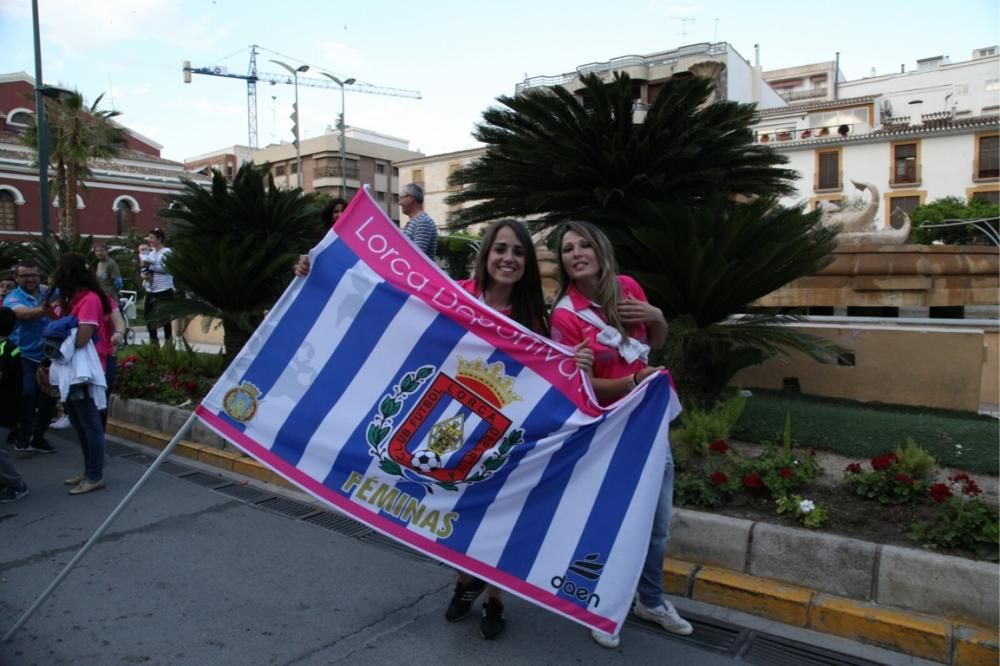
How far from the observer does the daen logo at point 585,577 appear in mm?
3105

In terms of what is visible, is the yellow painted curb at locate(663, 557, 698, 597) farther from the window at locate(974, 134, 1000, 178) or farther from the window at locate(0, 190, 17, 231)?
the window at locate(974, 134, 1000, 178)

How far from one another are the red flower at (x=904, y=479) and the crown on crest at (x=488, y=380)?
7.56ft

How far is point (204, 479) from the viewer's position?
20.9 ft

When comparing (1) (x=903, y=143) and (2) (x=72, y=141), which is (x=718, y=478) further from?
(1) (x=903, y=143)

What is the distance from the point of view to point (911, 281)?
31.7 ft

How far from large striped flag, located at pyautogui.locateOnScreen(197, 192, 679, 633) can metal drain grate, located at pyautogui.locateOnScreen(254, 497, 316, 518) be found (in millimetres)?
2149

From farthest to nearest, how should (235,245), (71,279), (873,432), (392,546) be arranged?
(235,245)
(71,279)
(873,432)
(392,546)

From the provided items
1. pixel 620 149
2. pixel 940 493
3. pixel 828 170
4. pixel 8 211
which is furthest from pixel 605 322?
pixel 828 170

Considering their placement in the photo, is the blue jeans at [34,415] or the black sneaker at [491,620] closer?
the black sneaker at [491,620]

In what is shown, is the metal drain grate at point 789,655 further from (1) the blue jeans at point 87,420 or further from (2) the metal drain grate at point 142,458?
(2) the metal drain grate at point 142,458

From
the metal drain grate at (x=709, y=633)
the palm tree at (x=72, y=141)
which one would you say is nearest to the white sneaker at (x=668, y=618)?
the metal drain grate at (x=709, y=633)

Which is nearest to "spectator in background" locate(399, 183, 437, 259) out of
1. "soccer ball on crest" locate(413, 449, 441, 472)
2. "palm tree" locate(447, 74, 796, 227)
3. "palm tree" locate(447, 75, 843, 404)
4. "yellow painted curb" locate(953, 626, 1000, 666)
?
"palm tree" locate(447, 75, 843, 404)

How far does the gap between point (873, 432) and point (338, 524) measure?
398 centimetres

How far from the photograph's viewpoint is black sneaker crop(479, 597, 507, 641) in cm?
353
